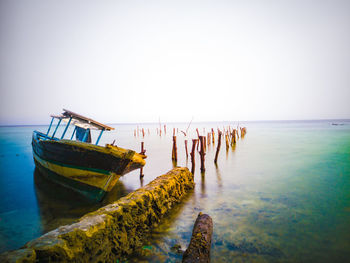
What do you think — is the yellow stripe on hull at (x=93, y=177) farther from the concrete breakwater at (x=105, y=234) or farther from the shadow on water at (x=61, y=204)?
the concrete breakwater at (x=105, y=234)

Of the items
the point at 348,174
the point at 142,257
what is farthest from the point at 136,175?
the point at 348,174

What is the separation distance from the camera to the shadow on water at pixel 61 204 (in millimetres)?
5723

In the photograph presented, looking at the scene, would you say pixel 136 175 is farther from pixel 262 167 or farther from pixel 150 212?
pixel 262 167

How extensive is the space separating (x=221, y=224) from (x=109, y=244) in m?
3.47

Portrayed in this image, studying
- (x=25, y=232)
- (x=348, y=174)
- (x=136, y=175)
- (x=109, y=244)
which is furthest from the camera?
(x=136, y=175)

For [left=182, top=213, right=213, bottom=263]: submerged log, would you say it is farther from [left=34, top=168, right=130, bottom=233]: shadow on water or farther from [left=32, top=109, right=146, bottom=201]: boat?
[left=34, top=168, right=130, bottom=233]: shadow on water

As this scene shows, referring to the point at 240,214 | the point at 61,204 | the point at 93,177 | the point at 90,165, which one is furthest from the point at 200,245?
the point at 61,204

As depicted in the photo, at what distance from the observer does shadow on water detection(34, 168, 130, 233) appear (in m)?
5.72

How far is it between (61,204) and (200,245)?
235 inches

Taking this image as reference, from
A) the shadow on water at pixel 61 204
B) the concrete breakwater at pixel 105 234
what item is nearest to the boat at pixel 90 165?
the shadow on water at pixel 61 204

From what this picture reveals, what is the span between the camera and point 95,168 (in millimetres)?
6535

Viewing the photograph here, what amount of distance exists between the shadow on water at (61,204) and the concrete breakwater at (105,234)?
8.35 ft

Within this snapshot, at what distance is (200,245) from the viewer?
3.52 meters

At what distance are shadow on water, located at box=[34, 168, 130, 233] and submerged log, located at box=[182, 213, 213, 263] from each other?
3858 mm
